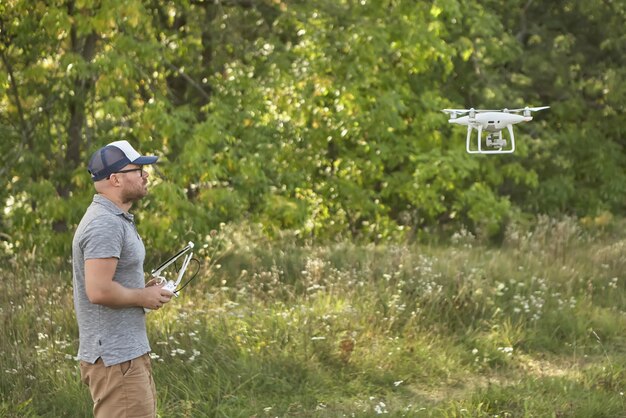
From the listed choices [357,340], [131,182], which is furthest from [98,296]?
[357,340]

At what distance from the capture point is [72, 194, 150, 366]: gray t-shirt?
12.9 ft

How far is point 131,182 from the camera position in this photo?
4117 millimetres

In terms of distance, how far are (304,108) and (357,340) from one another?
18.0 ft

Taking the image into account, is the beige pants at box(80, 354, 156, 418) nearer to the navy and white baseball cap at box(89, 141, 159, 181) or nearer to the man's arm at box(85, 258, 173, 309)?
the man's arm at box(85, 258, 173, 309)

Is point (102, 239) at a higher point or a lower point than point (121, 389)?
higher

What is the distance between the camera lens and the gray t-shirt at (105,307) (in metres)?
3.93

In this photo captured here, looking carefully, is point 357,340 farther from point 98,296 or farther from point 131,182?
point 98,296

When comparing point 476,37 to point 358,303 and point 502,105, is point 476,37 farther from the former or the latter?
point 358,303

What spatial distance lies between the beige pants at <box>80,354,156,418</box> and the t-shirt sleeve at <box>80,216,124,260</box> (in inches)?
19.2

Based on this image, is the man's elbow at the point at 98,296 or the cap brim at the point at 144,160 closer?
the man's elbow at the point at 98,296

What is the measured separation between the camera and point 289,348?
278 inches

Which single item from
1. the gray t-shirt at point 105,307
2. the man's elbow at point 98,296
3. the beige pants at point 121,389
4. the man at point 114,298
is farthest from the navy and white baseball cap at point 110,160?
the beige pants at point 121,389

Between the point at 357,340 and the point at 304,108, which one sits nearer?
the point at 357,340

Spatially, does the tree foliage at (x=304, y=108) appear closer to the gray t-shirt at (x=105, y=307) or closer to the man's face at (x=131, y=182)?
the man's face at (x=131, y=182)
